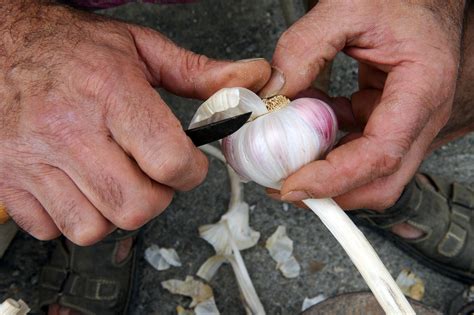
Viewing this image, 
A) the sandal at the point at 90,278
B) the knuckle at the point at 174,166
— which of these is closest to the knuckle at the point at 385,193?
the knuckle at the point at 174,166

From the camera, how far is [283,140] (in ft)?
2.80

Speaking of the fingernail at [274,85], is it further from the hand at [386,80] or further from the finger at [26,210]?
the finger at [26,210]

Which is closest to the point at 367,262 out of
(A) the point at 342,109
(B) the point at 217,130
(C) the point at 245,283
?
(B) the point at 217,130

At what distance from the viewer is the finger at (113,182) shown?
2.77ft

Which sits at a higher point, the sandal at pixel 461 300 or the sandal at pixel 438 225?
the sandal at pixel 438 225

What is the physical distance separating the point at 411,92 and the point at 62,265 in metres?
0.98

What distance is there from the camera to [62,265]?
4.82 ft

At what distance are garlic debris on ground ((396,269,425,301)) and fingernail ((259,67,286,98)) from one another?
81cm

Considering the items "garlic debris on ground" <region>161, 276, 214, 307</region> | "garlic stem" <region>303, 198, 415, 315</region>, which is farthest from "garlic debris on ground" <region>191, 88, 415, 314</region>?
"garlic debris on ground" <region>161, 276, 214, 307</region>

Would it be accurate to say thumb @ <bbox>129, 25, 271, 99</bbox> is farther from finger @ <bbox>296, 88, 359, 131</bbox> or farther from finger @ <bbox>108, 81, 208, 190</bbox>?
finger @ <bbox>296, 88, 359, 131</bbox>

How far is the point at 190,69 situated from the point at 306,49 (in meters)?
0.19

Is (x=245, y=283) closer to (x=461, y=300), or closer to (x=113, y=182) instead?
(x=461, y=300)

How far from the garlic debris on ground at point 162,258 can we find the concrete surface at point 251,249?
2 cm

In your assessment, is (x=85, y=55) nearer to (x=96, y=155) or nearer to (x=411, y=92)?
(x=96, y=155)
